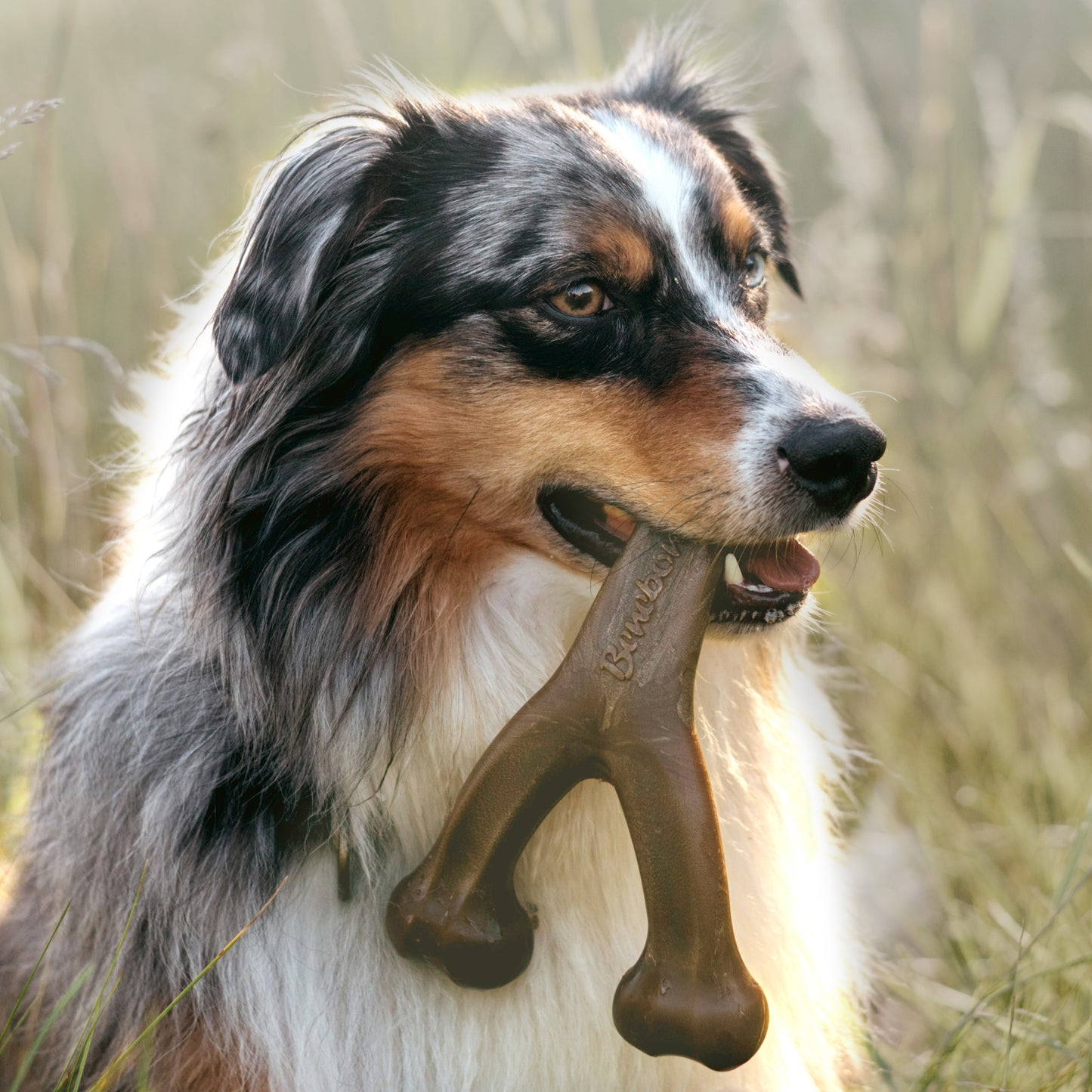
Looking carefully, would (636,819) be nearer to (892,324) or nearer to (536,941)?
(536,941)

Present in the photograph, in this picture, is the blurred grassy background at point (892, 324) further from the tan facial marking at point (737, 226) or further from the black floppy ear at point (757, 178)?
the tan facial marking at point (737, 226)

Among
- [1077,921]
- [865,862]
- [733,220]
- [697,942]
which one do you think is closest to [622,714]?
[697,942]

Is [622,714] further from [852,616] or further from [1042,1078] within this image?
[852,616]

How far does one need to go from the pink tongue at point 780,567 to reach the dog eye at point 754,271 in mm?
608

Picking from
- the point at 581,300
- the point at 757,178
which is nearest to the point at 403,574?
the point at 581,300

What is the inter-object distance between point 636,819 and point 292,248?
1.15m

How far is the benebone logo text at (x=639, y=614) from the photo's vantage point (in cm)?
194

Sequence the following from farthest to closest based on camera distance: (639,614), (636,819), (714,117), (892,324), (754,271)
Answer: (892,324)
(714,117)
(754,271)
(639,614)
(636,819)

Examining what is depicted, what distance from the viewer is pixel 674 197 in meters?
2.34

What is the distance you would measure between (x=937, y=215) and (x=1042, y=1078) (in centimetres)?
399

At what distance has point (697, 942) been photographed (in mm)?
1788

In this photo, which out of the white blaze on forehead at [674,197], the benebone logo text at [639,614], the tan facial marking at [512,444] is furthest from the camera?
the white blaze on forehead at [674,197]

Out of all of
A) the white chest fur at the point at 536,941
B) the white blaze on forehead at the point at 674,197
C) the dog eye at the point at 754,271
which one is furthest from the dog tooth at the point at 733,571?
the dog eye at the point at 754,271

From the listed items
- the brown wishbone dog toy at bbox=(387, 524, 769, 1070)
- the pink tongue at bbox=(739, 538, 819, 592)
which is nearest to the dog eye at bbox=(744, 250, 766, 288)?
the pink tongue at bbox=(739, 538, 819, 592)
